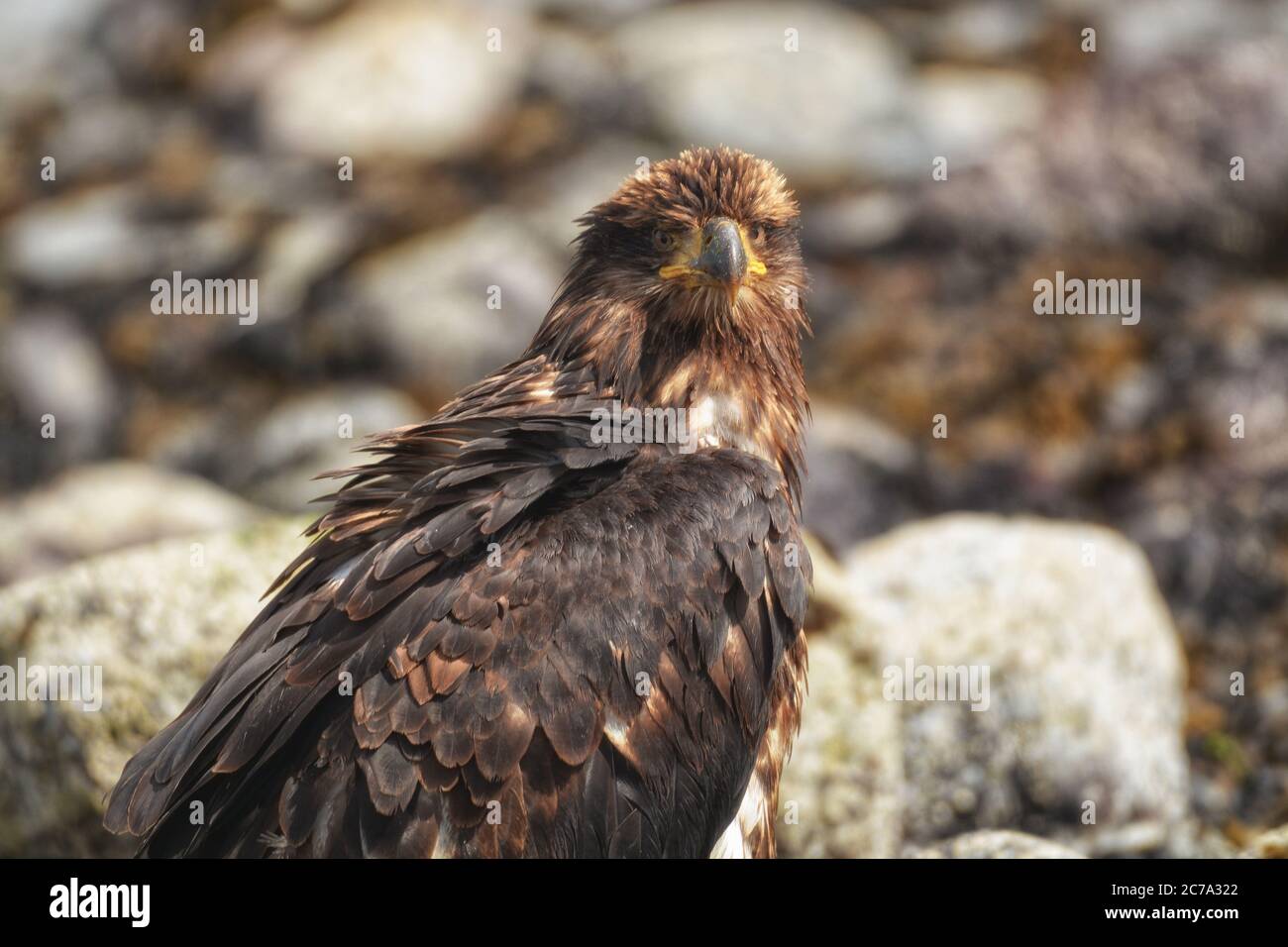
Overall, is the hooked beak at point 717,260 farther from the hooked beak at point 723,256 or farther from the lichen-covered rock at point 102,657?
the lichen-covered rock at point 102,657

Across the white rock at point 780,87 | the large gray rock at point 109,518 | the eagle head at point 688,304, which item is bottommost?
the large gray rock at point 109,518

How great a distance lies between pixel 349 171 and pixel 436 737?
463 inches

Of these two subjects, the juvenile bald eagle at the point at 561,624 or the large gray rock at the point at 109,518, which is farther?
the large gray rock at the point at 109,518

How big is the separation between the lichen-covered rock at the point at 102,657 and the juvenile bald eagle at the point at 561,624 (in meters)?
1.63

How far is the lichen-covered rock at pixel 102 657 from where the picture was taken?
729cm

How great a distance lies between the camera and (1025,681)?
8.28m

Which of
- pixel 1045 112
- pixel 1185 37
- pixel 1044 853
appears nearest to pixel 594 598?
pixel 1044 853

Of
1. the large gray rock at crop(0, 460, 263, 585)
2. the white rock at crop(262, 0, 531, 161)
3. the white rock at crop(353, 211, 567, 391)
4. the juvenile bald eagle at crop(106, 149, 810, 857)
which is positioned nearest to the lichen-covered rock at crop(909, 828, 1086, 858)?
the juvenile bald eagle at crop(106, 149, 810, 857)

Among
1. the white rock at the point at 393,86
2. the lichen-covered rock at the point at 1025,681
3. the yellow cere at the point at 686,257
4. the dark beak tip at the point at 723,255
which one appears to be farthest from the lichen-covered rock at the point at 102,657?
the white rock at the point at 393,86

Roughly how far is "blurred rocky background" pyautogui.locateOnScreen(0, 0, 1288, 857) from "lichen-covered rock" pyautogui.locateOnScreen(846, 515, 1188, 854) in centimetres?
3

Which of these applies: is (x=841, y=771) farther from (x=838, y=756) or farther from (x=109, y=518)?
(x=109, y=518)

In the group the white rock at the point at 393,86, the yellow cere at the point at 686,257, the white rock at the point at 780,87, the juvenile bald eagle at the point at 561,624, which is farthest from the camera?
the white rock at the point at 393,86

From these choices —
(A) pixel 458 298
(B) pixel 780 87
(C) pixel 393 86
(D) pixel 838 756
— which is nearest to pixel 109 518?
(A) pixel 458 298

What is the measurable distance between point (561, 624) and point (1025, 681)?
3.84 m
